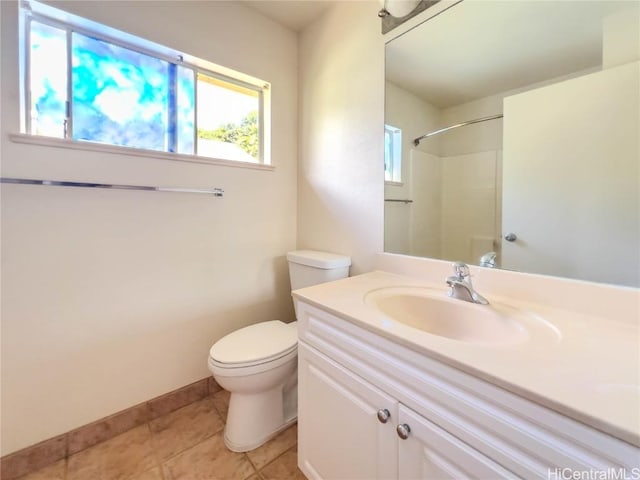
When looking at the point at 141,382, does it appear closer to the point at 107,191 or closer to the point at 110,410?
the point at 110,410

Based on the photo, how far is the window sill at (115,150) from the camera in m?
1.08

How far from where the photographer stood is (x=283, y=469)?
3.78ft

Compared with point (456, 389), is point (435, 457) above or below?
below

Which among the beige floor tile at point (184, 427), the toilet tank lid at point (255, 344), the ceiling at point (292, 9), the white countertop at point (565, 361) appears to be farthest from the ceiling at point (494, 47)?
the beige floor tile at point (184, 427)

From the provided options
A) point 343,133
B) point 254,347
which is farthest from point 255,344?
point 343,133

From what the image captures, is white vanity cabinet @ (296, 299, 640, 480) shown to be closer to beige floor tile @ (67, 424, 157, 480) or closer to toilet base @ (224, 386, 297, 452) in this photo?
toilet base @ (224, 386, 297, 452)

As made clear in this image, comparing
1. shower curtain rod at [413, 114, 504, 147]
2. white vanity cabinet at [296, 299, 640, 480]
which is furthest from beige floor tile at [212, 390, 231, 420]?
shower curtain rod at [413, 114, 504, 147]

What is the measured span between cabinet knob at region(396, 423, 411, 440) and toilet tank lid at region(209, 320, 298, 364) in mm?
673

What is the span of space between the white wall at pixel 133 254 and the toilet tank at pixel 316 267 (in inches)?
10.3

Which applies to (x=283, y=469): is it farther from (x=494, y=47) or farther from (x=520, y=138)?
(x=494, y=47)

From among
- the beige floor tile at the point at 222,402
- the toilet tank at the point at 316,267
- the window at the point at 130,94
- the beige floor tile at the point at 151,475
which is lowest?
the beige floor tile at the point at 151,475

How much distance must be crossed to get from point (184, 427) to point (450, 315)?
1424mm

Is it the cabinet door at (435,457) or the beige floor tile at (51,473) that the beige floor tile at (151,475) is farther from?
the cabinet door at (435,457)

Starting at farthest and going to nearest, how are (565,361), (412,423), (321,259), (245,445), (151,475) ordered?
(321,259), (245,445), (151,475), (412,423), (565,361)
